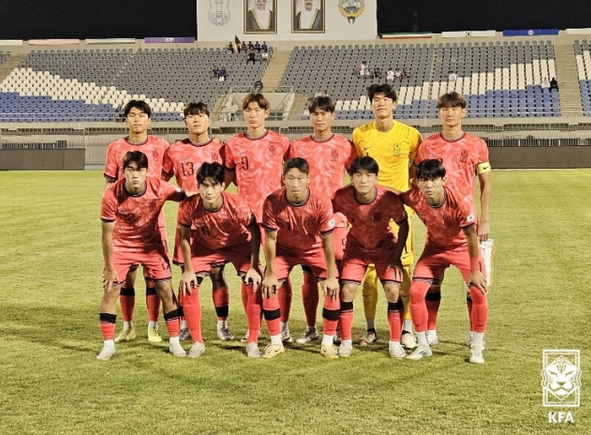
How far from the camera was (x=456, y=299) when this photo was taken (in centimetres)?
868

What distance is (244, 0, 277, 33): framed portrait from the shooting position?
161 ft

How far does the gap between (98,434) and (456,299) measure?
17.3 feet

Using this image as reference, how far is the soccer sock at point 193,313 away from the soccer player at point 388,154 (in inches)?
60.1

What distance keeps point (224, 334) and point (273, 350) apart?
81 cm

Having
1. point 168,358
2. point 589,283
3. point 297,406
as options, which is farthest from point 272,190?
point 589,283

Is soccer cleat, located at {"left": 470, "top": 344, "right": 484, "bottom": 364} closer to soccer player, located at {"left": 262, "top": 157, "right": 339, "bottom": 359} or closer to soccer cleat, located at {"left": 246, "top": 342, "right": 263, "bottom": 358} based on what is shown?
soccer player, located at {"left": 262, "top": 157, "right": 339, "bottom": 359}

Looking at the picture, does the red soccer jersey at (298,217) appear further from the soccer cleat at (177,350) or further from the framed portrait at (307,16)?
the framed portrait at (307,16)

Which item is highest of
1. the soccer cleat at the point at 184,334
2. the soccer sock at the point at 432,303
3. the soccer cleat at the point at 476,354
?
the soccer sock at the point at 432,303

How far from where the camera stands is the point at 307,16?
4925 centimetres

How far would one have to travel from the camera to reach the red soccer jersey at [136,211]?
6242 millimetres

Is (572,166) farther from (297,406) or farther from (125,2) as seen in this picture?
(125,2)

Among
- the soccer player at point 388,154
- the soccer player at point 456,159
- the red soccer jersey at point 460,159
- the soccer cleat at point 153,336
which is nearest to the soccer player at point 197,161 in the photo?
the soccer cleat at point 153,336

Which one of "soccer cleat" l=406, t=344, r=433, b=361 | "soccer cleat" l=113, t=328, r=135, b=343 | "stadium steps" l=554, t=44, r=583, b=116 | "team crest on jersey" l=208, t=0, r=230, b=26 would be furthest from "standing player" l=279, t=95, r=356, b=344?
"team crest on jersey" l=208, t=0, r=230, b=26

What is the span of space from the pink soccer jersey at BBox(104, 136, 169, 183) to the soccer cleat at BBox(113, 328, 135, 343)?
140 cm
